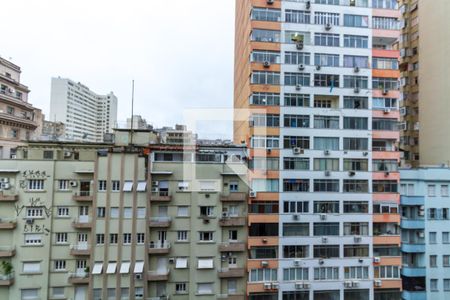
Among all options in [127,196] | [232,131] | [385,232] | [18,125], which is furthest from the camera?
[18,125]

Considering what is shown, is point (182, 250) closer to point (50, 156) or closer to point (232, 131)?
point (232, 131)

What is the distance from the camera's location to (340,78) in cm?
970

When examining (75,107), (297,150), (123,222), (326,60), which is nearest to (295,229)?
(297,150)

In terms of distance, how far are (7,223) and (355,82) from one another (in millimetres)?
11386

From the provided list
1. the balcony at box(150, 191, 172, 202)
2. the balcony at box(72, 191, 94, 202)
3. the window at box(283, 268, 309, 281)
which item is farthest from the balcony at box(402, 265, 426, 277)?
the balcony at box(72, 191, 94, 202)

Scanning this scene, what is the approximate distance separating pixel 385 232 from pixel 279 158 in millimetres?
4193

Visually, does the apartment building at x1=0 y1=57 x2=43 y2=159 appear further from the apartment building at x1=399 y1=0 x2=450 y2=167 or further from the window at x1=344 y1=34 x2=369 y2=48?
the apartment building at x1=399 y1=0 x2=450 y2=167

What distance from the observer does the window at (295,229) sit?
925 cm

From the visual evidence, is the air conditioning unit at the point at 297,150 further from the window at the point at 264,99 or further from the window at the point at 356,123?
the window at the point at 356,123

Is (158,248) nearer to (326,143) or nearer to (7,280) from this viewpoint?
(7,280)

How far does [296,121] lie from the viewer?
948 cm

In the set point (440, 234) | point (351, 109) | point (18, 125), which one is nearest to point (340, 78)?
point (351, 109)

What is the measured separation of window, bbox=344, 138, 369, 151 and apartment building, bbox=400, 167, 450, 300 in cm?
176

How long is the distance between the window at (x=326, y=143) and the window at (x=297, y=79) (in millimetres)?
1839
